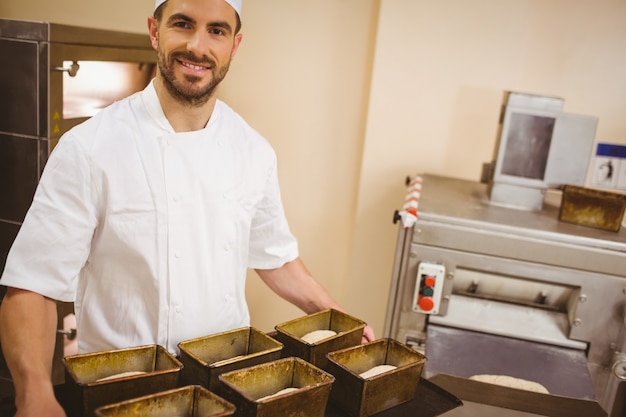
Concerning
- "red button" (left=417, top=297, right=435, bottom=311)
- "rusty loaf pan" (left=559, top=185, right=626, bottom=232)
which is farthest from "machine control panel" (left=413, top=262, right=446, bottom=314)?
"rusty loaf pan" (left=559, top=185, right=626, bottom=232)

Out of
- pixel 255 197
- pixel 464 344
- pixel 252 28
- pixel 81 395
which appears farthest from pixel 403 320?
pixel 252 28

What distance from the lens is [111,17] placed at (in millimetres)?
3131

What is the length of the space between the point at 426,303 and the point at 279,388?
1006 mm

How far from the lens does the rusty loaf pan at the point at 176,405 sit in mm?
991

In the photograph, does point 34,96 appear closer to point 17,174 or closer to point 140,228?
point 17,174

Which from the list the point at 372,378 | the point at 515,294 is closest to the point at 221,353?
the point at 372,378

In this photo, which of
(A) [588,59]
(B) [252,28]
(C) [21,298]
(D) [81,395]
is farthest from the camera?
(B) [252,28]

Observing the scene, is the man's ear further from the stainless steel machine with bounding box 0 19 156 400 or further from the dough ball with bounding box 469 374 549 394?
the dough ball with bounding box 469 374 549 394

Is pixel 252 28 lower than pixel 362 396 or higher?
higher

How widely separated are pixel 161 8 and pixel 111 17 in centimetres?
182

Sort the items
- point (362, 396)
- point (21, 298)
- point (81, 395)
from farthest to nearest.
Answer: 1. point (21, 298)
2. point (362, 396)
3. point (81, 395)

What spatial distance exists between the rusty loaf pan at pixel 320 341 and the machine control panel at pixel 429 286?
68 centimetres

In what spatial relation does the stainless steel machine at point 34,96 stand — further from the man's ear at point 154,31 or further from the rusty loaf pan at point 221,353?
the rusty loaf pan at point 221,353

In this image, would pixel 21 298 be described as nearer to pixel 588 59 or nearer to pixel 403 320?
pixel 403 320
